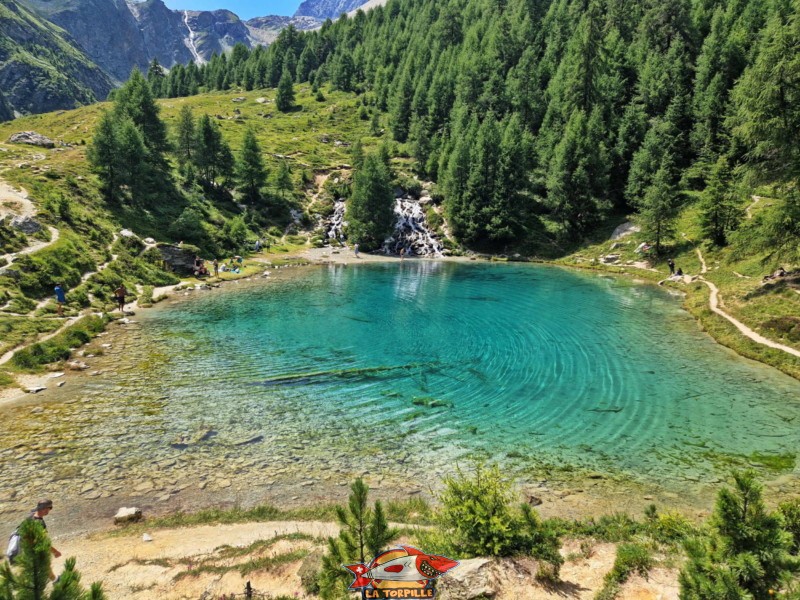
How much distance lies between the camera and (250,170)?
8706cm

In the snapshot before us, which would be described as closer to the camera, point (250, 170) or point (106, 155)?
point (106, 155)

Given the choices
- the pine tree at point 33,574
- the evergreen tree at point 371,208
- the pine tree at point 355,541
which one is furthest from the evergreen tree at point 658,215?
the pine tree at point 33,574

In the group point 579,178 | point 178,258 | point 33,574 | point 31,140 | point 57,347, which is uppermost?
point 579,178

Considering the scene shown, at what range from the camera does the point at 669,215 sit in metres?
59.1

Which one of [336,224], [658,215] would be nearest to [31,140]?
[336,224]

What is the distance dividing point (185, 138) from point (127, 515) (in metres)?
93.7

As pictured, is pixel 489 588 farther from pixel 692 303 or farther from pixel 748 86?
pixel 748 86

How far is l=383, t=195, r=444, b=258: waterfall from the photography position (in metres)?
86.9

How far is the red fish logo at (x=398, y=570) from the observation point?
5.89 m

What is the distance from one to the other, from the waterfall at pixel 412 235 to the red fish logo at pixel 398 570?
3148 inches

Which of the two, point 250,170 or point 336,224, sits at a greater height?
point 250,170

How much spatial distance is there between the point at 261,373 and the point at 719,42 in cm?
10830

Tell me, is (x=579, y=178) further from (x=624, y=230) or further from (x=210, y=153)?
(x=210, y=153)

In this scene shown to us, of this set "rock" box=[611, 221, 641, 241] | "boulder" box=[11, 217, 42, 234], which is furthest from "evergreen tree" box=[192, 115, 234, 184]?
"rock" box=[611, 221, 641, 241]
